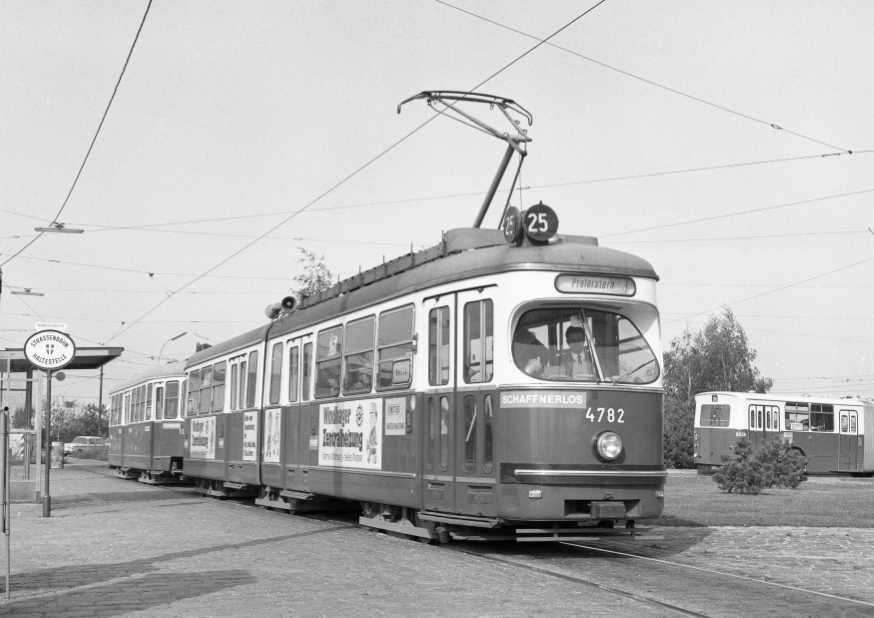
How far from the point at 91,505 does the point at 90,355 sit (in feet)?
27.5

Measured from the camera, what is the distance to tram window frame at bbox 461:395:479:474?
1164 centimetres

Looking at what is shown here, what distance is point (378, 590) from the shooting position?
889 centimetres

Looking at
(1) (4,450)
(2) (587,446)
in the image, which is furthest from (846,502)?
(1) (4,450)

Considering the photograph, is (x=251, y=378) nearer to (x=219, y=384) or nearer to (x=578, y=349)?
(x=219, y=384)

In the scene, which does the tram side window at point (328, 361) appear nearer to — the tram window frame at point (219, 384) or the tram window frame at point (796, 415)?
the tram window frame at point (219, 384)

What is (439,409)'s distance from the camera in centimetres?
Answer: 1227

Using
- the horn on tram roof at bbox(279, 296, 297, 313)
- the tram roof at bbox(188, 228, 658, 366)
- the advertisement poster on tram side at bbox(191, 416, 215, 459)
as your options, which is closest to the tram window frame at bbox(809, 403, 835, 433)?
the advertisement poster on tram side at bbox(191, 416, 215, 459)

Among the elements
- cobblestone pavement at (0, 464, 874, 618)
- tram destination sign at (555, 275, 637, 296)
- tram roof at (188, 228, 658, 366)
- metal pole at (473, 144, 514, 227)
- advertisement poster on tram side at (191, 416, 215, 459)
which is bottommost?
cobblestone pavement at (0, 464, 874, 618)

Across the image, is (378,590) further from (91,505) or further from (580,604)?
(91,505)

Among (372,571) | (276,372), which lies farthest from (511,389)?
(276,372)

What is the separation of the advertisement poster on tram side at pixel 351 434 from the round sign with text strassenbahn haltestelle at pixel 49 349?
403 cm

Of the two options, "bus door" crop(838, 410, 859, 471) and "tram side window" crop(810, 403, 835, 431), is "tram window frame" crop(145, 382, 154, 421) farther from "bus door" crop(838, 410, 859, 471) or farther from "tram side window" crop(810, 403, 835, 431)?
"bus door" crop(838, 410, 859, 471)

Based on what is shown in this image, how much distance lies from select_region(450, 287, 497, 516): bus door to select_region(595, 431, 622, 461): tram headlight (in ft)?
3.53

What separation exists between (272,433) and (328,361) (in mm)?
3369
